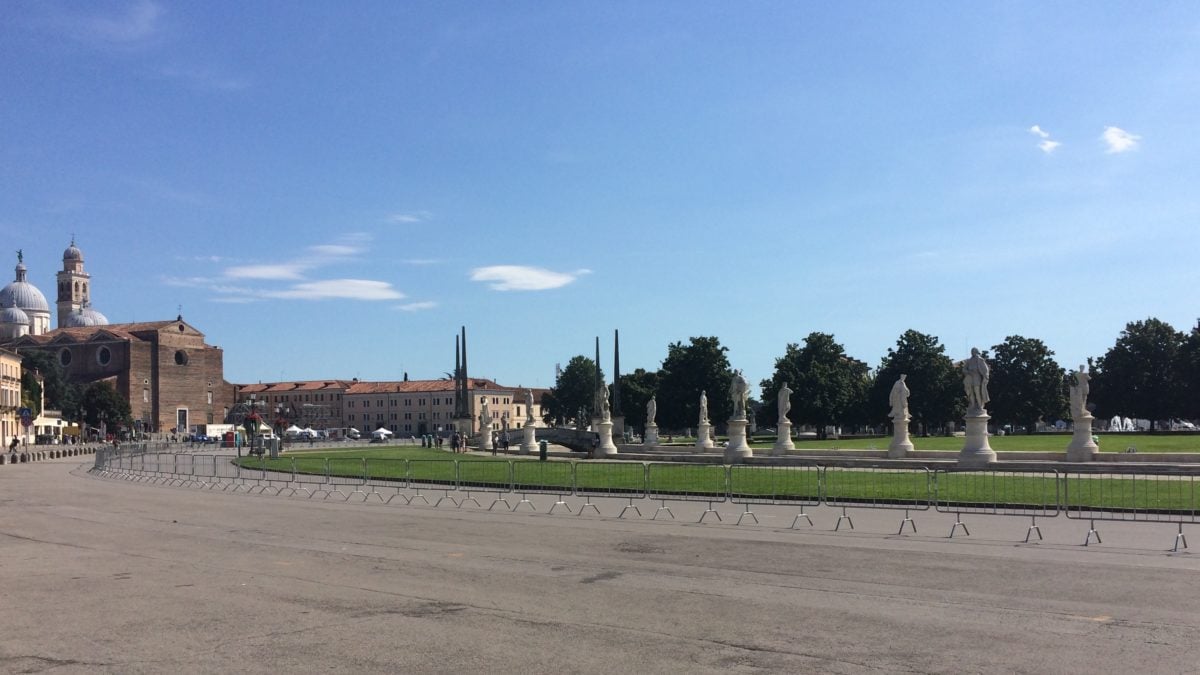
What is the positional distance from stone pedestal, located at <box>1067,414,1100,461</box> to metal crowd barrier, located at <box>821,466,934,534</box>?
7529 millimetres

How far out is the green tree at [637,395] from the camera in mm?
112125

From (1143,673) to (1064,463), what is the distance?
2805 cm

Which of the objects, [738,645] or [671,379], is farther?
[671,379]

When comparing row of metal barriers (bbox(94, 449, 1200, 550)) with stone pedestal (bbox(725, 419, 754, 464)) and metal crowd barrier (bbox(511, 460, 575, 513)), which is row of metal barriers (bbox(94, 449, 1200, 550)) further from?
stone pedestal (bbox(725, 419, 754, 464))

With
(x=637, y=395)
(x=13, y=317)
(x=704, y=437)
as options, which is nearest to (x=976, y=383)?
(x=704, y=437)

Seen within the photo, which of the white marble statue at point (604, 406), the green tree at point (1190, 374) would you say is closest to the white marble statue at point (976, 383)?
the white marble statue at point (604, 406)

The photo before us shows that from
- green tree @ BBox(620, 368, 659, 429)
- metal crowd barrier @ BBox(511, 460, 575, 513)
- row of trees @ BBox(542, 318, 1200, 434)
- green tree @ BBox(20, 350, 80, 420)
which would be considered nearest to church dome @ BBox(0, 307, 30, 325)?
green tree @ BBox(20, 350, 80, 420)

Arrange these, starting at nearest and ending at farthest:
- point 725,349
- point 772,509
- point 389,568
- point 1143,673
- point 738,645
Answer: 1. point 1143,673
2. point 738,645
3. point 389,568
4. point 772,509
5. point 725,349

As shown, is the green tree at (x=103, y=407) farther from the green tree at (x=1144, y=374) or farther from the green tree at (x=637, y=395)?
the green tree at (x=1144, y=374)

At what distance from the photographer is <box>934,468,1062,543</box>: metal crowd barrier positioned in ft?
71.1

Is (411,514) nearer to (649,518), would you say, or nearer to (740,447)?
(649,518)

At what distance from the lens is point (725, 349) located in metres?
92.9

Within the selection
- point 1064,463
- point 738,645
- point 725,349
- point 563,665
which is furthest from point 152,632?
point 725,349

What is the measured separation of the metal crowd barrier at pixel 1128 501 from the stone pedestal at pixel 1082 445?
7.92 meters
